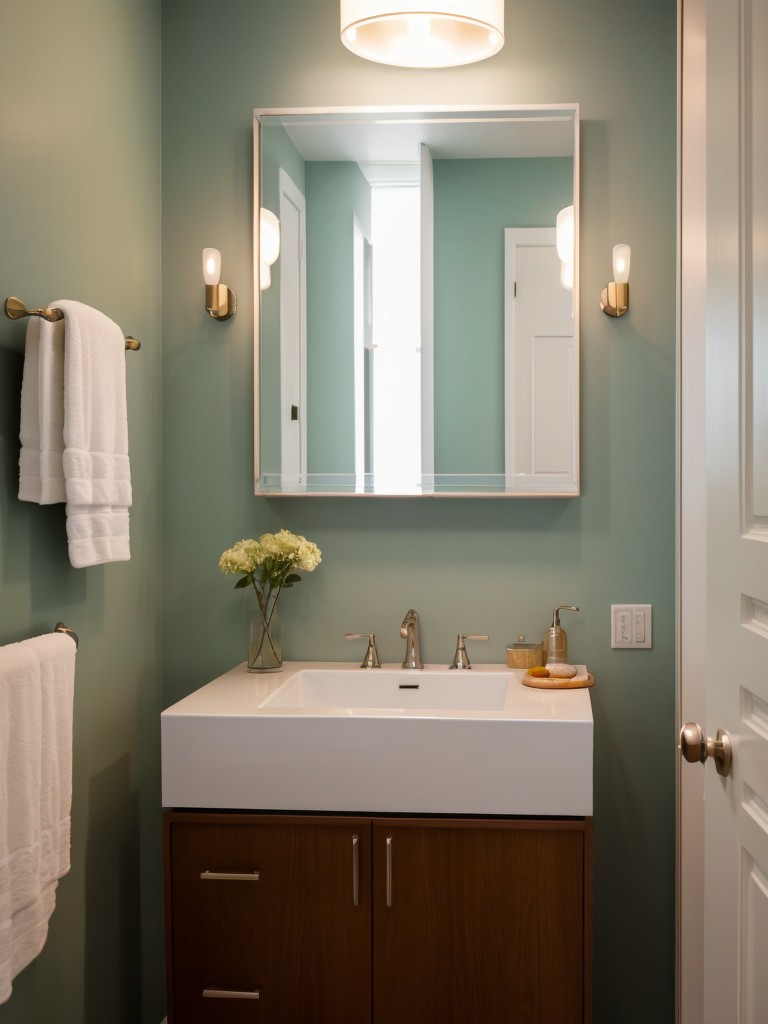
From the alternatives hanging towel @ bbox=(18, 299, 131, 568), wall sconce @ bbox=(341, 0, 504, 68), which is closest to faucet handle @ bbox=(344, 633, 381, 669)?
hanging towel @ bbox=(18, 299, 131, 568)

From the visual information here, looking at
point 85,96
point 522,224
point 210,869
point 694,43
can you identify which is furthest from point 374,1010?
point 694,43

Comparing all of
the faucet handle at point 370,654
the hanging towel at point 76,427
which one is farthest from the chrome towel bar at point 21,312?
the faucet handle at point 370,654

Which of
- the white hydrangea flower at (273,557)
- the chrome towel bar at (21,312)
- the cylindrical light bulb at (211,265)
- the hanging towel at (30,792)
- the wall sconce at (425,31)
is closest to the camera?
the hanging towel at (30,792)

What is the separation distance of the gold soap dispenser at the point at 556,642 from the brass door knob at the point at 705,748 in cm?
100

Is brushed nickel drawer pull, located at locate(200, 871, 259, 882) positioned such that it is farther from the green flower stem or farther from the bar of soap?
the bar of soap

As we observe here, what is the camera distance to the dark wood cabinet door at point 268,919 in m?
1.96

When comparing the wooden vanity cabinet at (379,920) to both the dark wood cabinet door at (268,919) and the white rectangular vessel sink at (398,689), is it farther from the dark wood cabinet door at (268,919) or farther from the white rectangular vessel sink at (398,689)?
the white rectangular vessel sink at (398,689)

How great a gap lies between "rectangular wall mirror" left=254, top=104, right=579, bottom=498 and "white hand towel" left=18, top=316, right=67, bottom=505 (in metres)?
0.73

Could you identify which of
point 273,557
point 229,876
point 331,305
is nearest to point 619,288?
point 331,305

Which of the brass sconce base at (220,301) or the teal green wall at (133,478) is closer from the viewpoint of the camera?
the teal green wall at (133,478)

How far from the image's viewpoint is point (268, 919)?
1.98m

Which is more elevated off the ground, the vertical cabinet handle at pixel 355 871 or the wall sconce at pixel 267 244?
the wall sconce at pixel 267 244

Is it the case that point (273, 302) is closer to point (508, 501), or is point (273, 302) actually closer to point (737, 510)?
point (508, 501)

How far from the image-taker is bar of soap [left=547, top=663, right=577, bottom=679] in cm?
224
